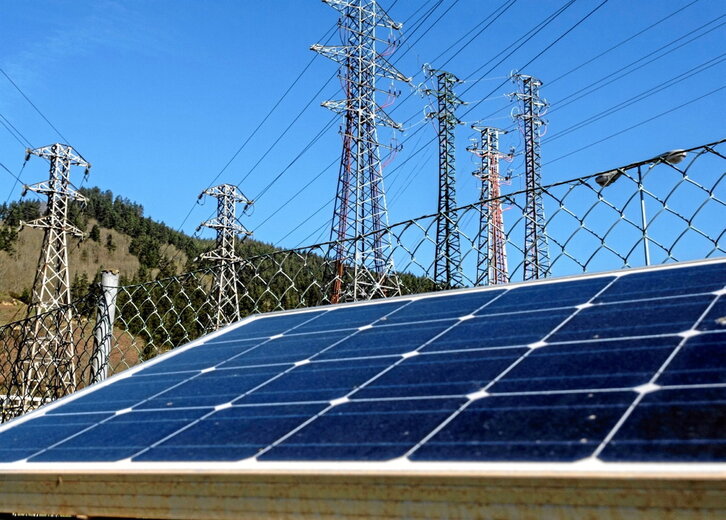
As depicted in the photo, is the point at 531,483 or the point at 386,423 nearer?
the point at 531,483

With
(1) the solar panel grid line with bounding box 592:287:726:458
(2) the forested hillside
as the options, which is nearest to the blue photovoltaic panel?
(1) the solar panel grid line with bounding box 592:287:726:458

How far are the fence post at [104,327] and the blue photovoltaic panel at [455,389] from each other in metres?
3.13

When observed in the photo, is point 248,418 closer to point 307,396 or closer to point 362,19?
point 307,396

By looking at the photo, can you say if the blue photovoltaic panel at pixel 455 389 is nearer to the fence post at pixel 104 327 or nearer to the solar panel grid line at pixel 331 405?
the solar panel grid line at pixel 331 405

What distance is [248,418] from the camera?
2.68 m

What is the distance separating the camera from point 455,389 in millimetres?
2432

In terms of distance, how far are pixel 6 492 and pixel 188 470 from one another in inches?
33.4

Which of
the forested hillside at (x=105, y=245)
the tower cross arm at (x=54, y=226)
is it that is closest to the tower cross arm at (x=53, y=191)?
the tower cross arm at (x=54, y=226)

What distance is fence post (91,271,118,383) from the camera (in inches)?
283

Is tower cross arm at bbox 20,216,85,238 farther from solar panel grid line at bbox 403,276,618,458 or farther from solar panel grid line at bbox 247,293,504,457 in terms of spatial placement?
solar panel grid line at bbox 403,276,618,458

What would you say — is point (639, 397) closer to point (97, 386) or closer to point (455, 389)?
point (455, 389)

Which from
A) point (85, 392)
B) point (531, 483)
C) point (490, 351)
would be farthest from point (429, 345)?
point (85, 392)

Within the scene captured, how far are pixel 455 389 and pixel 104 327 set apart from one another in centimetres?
550

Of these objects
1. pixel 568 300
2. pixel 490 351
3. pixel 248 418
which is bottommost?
pixel 248 418
